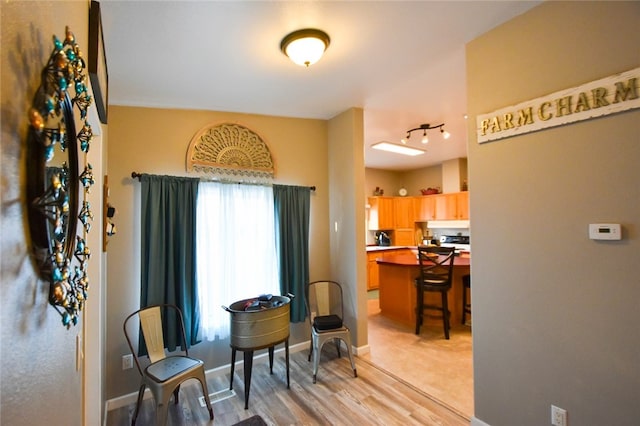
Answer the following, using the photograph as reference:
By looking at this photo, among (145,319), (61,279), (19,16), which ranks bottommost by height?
(145,319)

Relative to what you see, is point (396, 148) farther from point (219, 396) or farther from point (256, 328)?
point (219, 396)

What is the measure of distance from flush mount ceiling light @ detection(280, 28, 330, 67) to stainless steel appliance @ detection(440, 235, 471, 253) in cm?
522

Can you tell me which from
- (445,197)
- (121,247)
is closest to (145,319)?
(121,247)

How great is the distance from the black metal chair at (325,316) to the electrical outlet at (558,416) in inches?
62.2

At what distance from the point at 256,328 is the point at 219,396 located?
29.5 inches

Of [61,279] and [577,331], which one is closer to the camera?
[61,279]

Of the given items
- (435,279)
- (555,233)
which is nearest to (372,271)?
(435,279)

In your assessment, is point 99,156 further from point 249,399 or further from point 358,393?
point 358,393

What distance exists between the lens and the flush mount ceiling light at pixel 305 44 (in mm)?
2004

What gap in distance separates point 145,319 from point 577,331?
3.01 m

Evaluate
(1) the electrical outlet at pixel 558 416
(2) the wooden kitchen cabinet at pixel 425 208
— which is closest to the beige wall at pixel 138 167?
(1) the electrical outlet at pixel 558 416

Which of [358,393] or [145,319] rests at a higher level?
[145,319]

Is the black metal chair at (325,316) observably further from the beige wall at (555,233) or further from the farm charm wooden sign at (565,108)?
the farm charm wooden sign at (565,108)

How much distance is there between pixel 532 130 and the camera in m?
1.85
